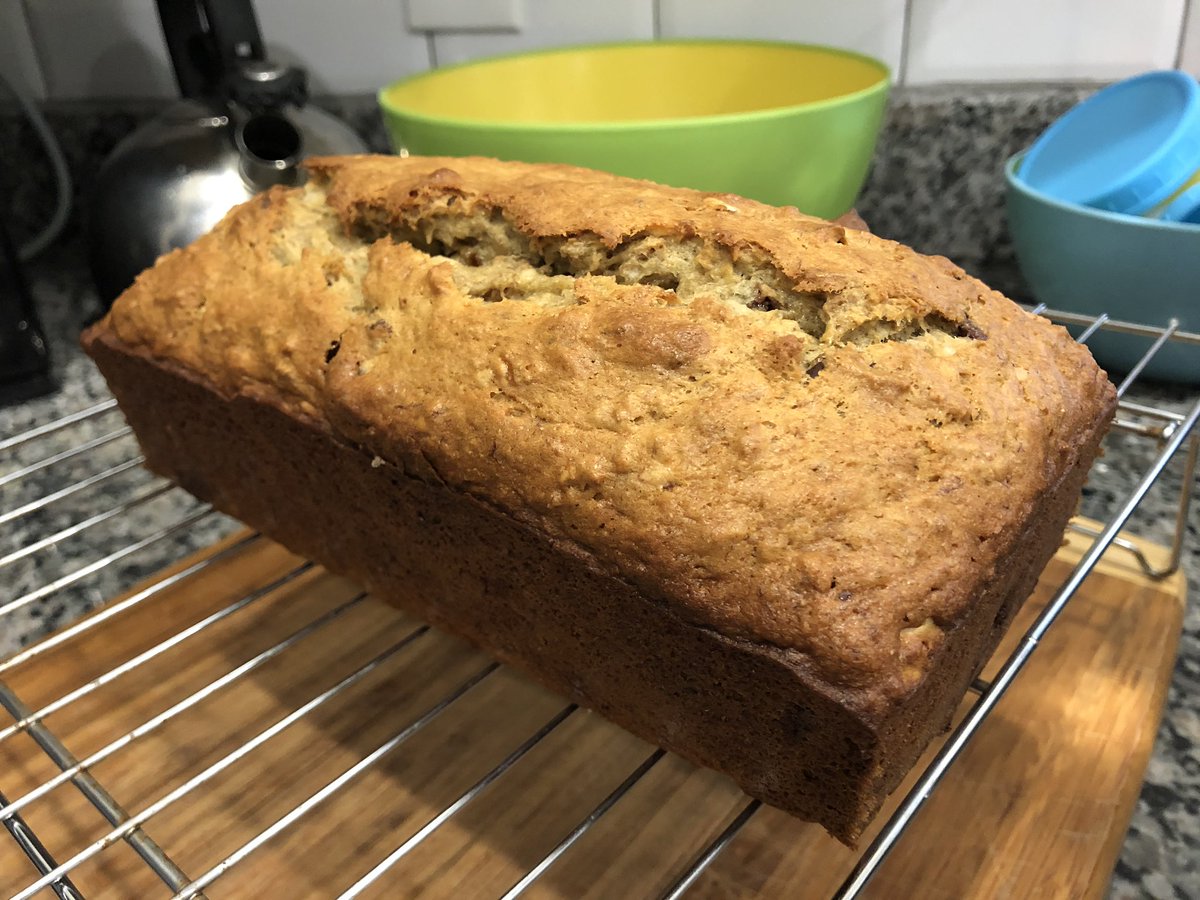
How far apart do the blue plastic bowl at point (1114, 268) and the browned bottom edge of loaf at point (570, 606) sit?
0.47 m

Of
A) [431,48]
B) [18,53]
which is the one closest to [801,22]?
[431,48]

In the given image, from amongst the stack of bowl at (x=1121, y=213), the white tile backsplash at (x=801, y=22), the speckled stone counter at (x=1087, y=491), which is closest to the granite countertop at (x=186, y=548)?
the speckled stone counter at (x=1087, y=491)

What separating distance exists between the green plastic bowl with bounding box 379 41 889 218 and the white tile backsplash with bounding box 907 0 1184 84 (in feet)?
0.63

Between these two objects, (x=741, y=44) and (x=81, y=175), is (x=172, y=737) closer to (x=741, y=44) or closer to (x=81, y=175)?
(x=741, y=44)

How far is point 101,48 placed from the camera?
195 centimetres

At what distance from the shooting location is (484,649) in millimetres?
892

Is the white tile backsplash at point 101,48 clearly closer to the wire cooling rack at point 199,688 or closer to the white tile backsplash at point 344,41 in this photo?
the white tile backsplash at point 344,41

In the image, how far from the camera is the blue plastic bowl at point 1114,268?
3.68 ft

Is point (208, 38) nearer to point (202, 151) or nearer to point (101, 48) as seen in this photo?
point (202, 151)

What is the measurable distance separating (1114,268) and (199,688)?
1.21 m

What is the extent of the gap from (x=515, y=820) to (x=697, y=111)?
1.17m

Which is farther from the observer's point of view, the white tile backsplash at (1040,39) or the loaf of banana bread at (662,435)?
the white tile backsplash at (1040,39)

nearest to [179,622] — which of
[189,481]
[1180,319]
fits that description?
[189,481]

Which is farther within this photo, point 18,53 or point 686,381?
point 18,53
